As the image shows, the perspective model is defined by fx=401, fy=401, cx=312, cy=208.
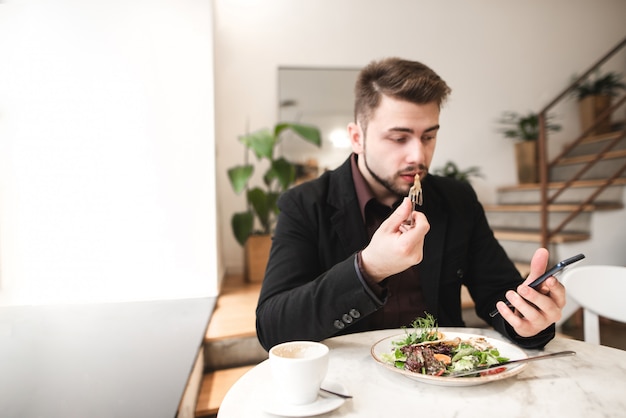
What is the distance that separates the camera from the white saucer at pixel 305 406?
1.86 ft

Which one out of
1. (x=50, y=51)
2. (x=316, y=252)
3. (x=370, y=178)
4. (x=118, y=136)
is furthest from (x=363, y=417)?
(x=50, y=51)

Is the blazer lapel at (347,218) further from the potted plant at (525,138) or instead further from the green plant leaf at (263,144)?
the potted plant at (525,138)

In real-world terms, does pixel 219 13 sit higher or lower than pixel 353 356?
higher

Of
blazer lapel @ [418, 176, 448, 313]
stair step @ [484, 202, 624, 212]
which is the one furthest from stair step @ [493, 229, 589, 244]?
blazer lapel @ [418, 176, 448, 313]

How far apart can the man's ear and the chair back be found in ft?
2.60

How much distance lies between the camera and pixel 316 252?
120 cm

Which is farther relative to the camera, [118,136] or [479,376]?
[118,136]

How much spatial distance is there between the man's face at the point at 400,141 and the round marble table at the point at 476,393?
584mm

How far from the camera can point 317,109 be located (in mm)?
3738

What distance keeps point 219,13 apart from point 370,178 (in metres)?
3.03

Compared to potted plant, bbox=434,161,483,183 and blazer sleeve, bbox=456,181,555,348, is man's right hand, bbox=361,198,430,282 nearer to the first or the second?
blazer sleeve, bbox=456,181,555,348

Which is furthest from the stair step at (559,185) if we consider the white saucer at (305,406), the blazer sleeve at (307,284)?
the white saucer at (305,406)

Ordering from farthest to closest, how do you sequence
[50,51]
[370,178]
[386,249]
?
[50,51]
[370,178]
[386,249]

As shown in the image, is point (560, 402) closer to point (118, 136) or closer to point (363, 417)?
point (363, 417)
